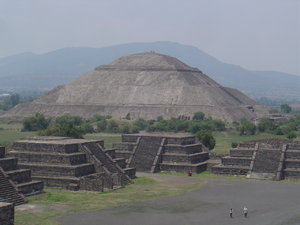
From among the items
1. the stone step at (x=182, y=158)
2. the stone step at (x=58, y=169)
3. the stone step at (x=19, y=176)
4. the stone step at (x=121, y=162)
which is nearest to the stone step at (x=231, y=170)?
the stone step at (x=182, y=158)

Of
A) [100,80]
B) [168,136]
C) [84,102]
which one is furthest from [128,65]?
[168,136]

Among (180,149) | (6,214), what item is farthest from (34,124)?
(6,214)

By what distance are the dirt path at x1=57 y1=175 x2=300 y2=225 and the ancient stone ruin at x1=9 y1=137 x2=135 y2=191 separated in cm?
713

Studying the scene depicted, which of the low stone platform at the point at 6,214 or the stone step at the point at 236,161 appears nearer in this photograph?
the low stone platform at the point at 6,214

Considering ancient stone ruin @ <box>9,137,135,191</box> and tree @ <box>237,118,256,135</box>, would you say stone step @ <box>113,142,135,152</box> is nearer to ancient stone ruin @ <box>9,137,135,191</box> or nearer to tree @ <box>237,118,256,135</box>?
ancient stone ruin @ <box>9,137,135,191</box>

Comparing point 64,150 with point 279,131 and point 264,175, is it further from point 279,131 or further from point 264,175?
point 279,131

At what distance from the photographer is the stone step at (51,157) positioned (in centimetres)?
5353

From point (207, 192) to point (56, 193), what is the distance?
12924 mm

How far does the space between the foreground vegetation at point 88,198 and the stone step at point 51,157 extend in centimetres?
282

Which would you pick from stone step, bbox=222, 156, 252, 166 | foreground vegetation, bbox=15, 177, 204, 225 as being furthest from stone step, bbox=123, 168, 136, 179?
stone step, bbox=222, 156, 252, 166

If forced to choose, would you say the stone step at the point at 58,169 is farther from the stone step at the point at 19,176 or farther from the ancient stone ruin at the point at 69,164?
the stone step at the point at 19,176

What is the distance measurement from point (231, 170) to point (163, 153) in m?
8.41

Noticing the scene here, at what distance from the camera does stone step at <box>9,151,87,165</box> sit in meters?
53.5

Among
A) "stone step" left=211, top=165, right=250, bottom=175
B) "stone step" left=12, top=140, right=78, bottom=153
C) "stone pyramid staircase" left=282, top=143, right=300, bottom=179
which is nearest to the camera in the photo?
"stone step" left=12, top=140, right=78, bottom=153
